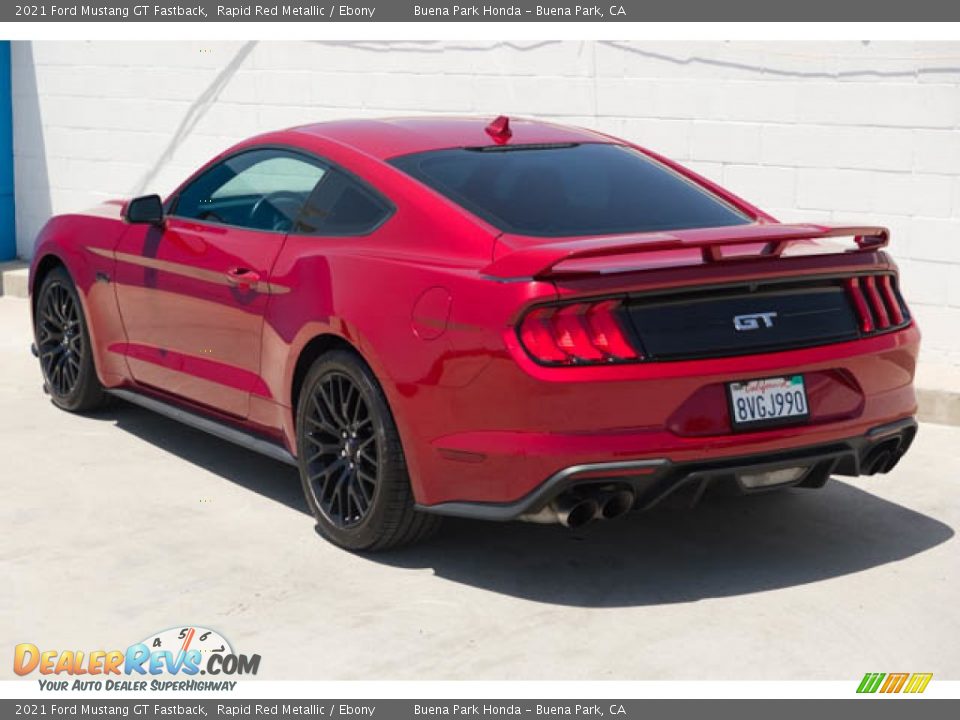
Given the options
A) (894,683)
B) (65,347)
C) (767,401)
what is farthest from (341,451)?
(65,347)

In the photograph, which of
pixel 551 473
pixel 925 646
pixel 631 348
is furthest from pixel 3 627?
pixel 925 646

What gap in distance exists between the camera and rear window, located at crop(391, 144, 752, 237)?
5801 millimetres

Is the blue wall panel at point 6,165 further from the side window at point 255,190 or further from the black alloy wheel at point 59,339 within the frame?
the side window at point 255,190

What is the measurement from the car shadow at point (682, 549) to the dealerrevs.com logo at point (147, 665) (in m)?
1.02

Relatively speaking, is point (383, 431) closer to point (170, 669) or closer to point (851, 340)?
point (170, 669)

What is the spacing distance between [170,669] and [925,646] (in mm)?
2328

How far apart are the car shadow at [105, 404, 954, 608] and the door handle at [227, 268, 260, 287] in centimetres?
94

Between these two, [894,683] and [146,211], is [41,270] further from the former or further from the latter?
[894,683]

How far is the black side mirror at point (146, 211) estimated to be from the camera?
23.6 ft

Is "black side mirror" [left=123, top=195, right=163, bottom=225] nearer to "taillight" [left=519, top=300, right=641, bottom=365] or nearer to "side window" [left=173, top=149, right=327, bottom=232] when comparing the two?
"side window" [left=173, top=149, right=327, bottom=232]

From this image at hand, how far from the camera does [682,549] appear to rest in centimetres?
602

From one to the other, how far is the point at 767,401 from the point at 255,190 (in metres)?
2.61
